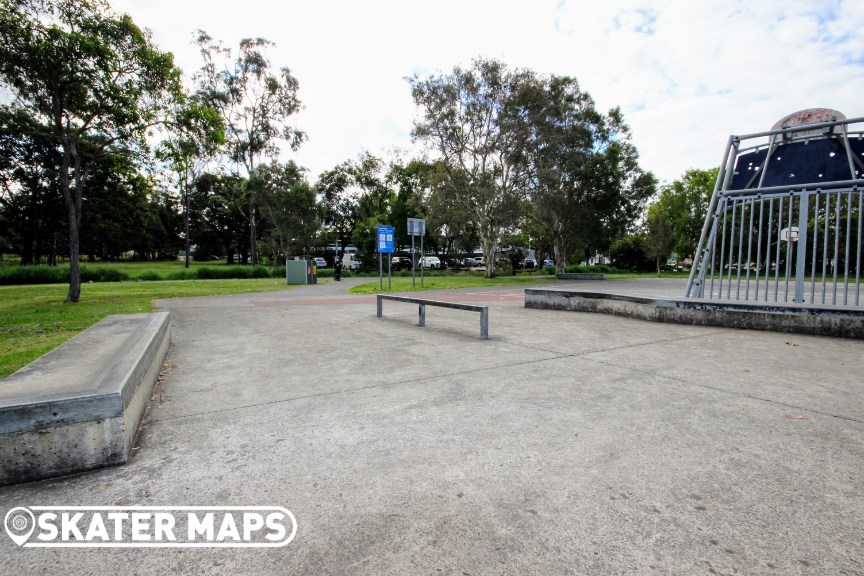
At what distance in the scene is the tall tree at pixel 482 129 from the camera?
25188 millimetres

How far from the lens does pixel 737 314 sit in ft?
26.1

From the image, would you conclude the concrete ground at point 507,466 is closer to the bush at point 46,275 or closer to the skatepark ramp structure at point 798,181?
the skatepark ramp structure at point 798,181

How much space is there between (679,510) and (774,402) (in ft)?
7.75

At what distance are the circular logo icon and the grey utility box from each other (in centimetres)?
2202

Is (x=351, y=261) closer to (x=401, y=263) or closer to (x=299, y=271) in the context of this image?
(x=401, y=263)

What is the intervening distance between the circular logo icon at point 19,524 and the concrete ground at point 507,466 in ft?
0.29

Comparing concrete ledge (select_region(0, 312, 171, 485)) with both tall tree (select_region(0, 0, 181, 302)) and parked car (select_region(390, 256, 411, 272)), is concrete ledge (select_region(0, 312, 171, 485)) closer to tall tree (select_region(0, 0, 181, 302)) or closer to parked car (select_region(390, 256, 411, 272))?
tall tree (select_region(0, 0, 181, 302))

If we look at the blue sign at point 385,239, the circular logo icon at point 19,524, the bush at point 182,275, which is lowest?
the circular logo icon at point 19,524

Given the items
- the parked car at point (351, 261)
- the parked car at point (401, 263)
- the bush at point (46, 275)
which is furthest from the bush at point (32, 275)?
the parked car at point (401, 263)

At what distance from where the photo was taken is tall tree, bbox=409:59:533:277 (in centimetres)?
2519

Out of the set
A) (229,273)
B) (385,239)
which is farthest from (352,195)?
(385,239)

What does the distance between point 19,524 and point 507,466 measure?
2559 mm

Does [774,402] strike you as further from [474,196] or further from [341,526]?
[474,196]

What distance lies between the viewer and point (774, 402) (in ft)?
12.6
